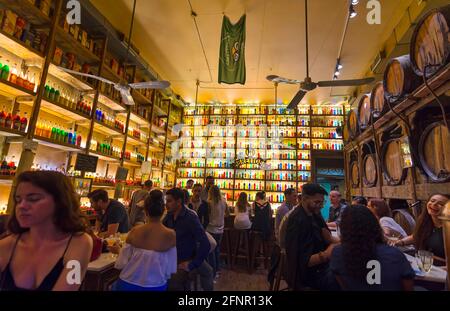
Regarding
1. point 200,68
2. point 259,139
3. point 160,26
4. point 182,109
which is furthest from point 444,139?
point 182,109

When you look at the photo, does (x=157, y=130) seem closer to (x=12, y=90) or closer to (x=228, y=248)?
(x=12, y=90)

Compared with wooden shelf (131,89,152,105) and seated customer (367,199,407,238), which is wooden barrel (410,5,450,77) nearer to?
seated customer (367,199,407,238)

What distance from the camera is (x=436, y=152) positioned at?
2504 millimetres

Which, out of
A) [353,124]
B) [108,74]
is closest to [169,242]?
[353,124]

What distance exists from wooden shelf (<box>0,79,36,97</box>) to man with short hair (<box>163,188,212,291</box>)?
2.76 m

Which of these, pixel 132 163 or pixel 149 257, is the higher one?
pixel 132 163

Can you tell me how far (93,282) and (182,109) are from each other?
27.8 ft

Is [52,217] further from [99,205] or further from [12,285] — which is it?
[99,205]

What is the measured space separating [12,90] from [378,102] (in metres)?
5.55

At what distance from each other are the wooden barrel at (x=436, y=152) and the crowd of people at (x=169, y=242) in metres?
0.26

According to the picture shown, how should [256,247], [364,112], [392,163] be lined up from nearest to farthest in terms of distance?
[392,163], [364,112], [256,247]

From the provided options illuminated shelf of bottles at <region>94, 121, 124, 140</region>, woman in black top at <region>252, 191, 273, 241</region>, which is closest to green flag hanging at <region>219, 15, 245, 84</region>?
woman in black top at <region>252, 191, 273, 241</region>

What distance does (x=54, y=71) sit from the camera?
4023 millimetres

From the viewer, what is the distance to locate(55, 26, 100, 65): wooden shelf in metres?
4.06
